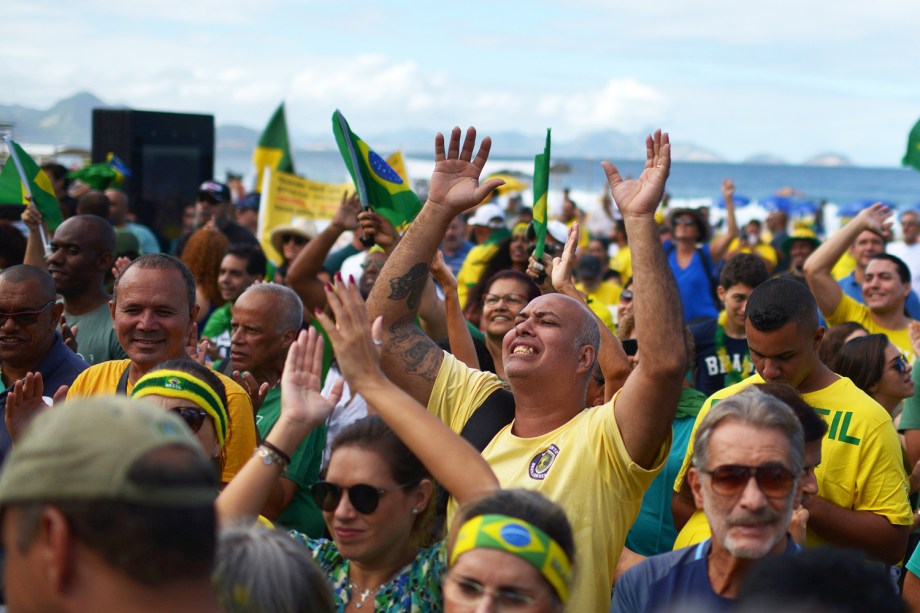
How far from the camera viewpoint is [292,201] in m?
10.2

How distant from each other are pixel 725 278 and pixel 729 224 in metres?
4.62

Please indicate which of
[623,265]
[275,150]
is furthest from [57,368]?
[623,265]

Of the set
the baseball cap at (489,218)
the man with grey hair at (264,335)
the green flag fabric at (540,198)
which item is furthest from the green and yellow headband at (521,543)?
the baseball cap at (489,218)

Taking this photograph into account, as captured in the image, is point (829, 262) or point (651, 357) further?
point (829, 262)

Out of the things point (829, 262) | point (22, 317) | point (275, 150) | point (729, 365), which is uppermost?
point (275, 150)

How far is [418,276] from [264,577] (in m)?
2.15

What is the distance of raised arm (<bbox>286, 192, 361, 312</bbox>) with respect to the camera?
738 centimetres

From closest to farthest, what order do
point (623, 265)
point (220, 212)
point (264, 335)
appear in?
point (264, 335), point (220, 212), point (623, 265)

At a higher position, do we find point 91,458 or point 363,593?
point 91,458

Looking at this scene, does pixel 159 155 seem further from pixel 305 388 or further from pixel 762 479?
pixel 762 479

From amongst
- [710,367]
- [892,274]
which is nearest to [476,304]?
[710,367]

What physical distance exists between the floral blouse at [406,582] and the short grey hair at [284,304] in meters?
2.36

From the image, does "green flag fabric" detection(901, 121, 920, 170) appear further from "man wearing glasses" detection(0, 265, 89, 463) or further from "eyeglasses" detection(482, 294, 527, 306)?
"man wearing glasses" detection(0, 265, 89, 463)

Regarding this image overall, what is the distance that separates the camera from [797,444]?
3.05 meters
